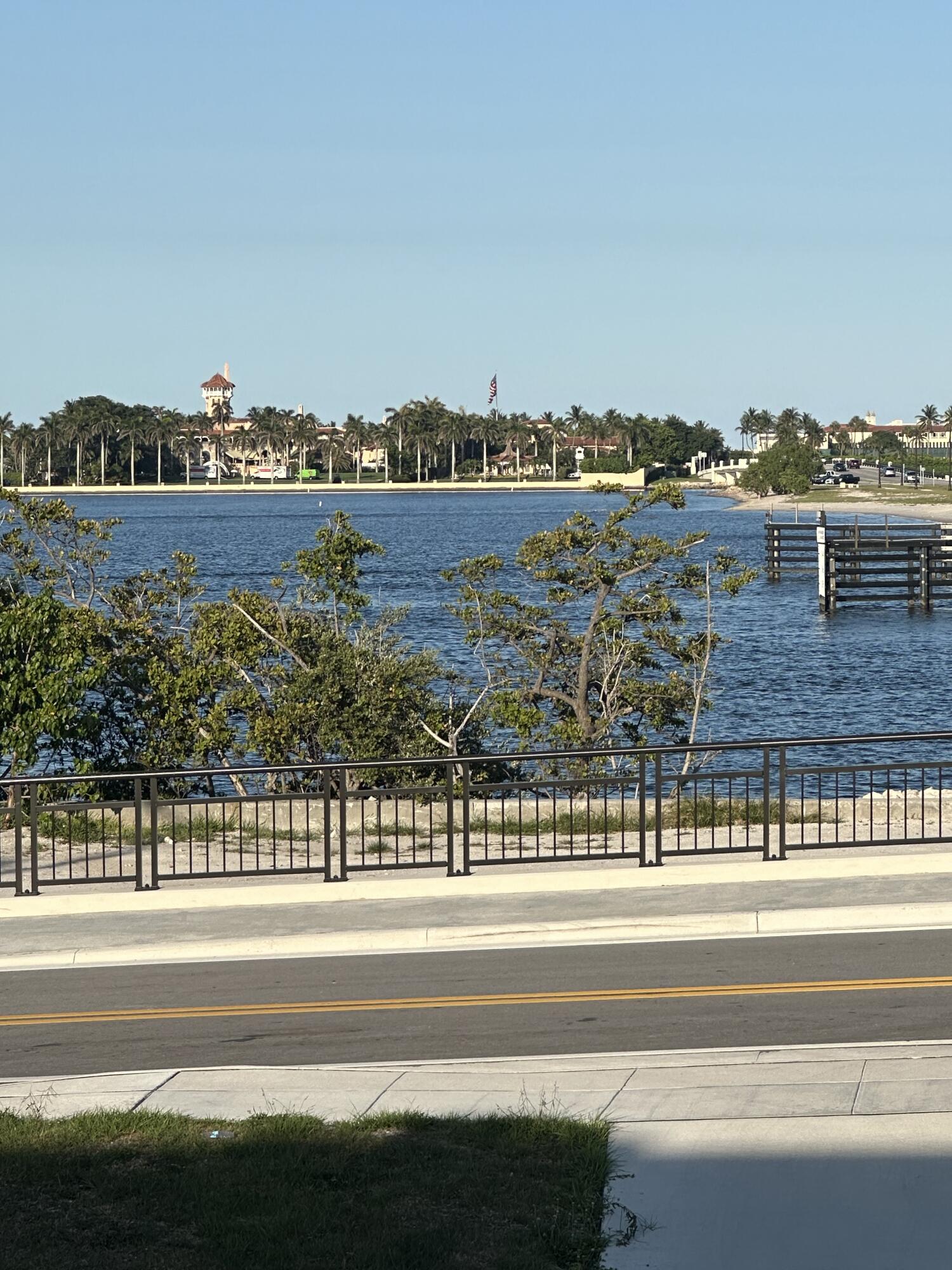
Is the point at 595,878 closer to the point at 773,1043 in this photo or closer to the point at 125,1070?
the point at 773,1043

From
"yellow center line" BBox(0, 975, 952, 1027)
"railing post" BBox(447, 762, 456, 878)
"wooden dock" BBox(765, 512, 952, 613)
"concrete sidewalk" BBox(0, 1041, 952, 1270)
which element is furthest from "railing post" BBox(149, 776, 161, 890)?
"wooden dock" BBox(765, 512, 952, 613)

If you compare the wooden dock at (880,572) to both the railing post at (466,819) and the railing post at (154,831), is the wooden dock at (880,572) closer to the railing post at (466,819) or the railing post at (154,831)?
the railing post at (466,819)

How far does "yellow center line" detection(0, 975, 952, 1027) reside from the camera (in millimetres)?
12102

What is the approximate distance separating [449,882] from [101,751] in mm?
12970

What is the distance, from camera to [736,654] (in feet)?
203

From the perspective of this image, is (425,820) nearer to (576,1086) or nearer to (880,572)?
(576,1086)

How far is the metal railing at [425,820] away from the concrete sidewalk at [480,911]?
1.27 feet

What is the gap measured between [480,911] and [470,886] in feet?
2.70

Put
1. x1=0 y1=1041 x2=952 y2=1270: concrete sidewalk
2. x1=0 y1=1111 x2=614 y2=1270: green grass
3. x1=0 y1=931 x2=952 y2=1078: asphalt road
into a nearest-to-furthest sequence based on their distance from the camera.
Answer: x1=0 y1=1111 x2=614 y2=1270: green grass
x1=0 y1=1041 x2=952 y2=1270: concrete sidewalk
x1=0 y1=931 x2=952 y2=1078: asphalt road

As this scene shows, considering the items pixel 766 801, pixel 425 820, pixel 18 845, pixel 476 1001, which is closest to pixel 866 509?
pixel 425 820

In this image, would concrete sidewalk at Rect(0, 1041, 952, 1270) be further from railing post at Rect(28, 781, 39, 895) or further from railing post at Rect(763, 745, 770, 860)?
railing post at Rect(763, 745, 770, 860)

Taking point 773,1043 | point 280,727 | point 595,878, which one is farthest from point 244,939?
point 280,727

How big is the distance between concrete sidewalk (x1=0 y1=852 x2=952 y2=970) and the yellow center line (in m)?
Result: 1.43

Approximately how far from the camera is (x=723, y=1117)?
928 centimetres
